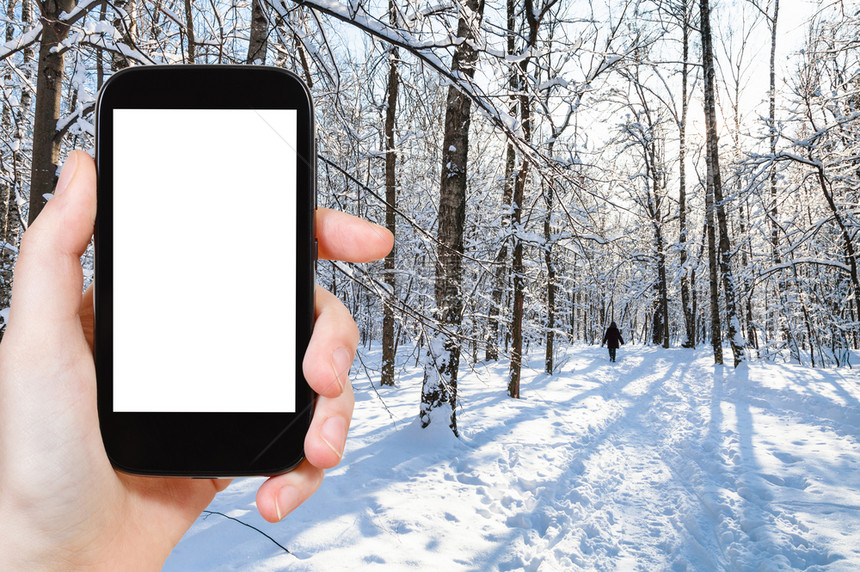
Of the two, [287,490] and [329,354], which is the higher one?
[329,354]

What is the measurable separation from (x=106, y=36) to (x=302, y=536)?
3.44 m

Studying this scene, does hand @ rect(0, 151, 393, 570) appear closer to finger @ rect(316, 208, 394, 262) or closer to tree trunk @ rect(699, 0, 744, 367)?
finger @ rect(316, 208, 394, 262)

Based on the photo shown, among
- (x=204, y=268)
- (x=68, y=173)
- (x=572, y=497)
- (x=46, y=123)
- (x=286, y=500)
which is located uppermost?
(x=46, y=123)

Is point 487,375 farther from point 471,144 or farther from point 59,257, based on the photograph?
point 471,144

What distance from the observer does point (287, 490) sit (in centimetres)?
117

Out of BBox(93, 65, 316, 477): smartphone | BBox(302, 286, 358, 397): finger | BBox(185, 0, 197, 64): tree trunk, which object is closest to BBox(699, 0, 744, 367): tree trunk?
BBox(185, 0, 197, 64): tree trunk

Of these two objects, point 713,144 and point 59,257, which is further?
point 713,144

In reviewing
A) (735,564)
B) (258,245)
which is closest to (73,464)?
(258,245)

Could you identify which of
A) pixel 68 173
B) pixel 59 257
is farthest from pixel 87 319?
pixel 68 173

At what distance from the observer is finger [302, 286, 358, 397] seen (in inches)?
45.8

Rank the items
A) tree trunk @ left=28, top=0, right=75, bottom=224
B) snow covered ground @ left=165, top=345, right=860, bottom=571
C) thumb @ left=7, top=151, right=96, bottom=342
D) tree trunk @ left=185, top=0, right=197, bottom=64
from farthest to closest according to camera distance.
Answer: snow covered ground @ left=165, top=345, right=860, bottom=571 → tree trunk @ left=28, top=0, right=75, bottom=224 → tree trunk @ left=185, top=0, right=197, bottom=64 → thumb @ left=7, top=151, right=96, bottom=342

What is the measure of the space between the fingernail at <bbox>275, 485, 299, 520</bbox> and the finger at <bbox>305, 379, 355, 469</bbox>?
4.7 inches

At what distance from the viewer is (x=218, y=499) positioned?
3756mm

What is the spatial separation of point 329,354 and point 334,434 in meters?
0.20
